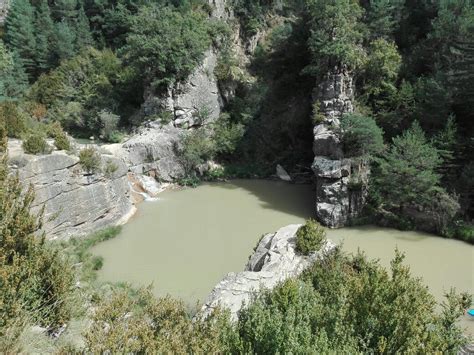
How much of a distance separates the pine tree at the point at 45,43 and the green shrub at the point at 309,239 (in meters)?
28.0

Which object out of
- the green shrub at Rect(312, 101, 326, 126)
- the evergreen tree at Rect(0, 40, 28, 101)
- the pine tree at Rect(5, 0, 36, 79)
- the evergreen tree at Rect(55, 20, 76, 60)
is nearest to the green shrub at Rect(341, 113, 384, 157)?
the green shrub at Rect(312, 101, 326, 126)

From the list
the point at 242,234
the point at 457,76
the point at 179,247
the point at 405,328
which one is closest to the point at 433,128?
the point at 457,76

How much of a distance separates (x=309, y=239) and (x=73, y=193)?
9.34m

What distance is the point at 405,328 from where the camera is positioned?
5188 mm

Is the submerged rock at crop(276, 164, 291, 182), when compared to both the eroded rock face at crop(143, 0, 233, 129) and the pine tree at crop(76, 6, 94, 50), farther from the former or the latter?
the pine tree at crop(76, 6, 94, 50)

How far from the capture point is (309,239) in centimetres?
998

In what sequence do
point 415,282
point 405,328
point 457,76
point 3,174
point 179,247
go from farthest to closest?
point 457,76 → point 179,247 → point 415,282 → point 3,174 → point 405,328

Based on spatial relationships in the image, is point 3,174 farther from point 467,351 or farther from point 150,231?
point 150,231

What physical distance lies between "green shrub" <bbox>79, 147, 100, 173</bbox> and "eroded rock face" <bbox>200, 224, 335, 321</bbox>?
788 centimetres

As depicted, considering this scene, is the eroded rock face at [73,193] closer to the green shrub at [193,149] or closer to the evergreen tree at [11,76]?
the green shrub at [193,149]

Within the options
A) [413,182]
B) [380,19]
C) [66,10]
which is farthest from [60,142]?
[66,10]

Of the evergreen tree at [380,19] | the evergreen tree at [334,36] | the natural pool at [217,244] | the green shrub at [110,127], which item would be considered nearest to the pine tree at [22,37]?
the green shrub at [110,127]

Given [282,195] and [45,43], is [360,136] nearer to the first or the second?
[282,195]

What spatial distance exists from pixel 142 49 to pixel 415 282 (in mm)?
19645
